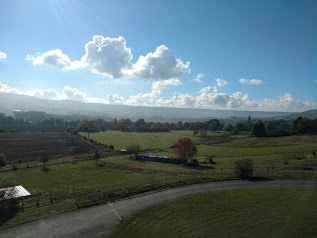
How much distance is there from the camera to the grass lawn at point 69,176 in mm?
45969

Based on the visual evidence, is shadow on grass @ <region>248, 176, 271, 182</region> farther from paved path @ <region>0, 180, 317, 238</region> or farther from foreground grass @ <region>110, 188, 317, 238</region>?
foreground grass @ <region>110, 188, 317, 238</region>

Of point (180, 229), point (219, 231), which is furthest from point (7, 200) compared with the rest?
point (219, 231)

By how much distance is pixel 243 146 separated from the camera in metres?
95.8

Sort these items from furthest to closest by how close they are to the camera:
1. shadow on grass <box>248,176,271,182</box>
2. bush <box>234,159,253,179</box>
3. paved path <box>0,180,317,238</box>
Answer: bush <box>234,159,253,179</box> < shadow on grass <box>248,176,271,182</box> < paved path <box>0,180,317,238</box>

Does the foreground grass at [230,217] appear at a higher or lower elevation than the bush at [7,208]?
higher

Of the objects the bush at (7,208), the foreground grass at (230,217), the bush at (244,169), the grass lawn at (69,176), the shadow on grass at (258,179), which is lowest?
the grass lawn at (69,176)

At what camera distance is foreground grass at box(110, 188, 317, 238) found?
21.8m

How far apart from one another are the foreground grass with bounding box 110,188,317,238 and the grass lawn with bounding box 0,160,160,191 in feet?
64.0

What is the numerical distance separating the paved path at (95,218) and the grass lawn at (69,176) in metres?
14.8

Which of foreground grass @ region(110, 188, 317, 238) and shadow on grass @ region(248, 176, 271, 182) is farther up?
shadow on grass @ region(248, 176, 271, 182)

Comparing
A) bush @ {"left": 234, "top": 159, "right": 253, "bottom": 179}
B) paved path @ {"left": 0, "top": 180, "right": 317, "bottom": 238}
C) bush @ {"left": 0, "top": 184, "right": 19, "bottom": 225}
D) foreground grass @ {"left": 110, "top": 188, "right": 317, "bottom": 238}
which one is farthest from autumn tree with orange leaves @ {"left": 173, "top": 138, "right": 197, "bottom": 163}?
bush @ {"left": 0, "top": 184, "right": 19, "bottom": 225}

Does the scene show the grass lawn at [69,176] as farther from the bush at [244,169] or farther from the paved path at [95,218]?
the bush at [244,169]

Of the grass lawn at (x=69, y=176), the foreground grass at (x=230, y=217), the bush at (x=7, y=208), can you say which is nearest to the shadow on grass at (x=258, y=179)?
the foreground grass at (x=230, y=217)

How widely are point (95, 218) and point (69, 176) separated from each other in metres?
30.8
